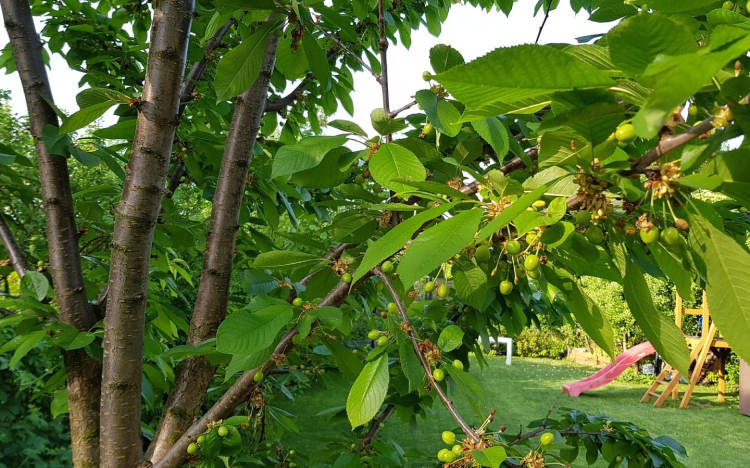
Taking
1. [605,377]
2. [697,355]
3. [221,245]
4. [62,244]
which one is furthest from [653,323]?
[605,377]

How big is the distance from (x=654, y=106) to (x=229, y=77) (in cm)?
114

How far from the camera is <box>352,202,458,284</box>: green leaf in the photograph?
0.67m

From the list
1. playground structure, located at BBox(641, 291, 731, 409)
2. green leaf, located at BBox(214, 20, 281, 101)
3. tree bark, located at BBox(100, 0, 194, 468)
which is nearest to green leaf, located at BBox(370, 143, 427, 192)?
green leaf, located at BBox(214, 20, 281, 101)

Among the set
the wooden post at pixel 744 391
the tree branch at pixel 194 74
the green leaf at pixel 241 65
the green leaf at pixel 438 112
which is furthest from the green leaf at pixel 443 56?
the wooden post at pixel 744 391

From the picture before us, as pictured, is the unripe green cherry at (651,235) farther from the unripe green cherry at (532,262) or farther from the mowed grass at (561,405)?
the mowed grass at (561,405)

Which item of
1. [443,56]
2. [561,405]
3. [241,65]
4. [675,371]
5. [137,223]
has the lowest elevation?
[561,405]

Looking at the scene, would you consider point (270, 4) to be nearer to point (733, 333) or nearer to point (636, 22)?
point (636, 22)

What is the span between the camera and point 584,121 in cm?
59

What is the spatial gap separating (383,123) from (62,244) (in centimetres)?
125

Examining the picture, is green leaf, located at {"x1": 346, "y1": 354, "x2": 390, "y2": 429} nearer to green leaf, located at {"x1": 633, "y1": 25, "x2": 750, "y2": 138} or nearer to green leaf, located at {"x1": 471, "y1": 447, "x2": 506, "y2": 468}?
green leaf, located at {"x1": 471, "y1": 447, "x2": 506, "y2": 468}

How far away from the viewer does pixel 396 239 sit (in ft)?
2.28

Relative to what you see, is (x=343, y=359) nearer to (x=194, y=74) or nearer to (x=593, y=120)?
(x=593, y=120)

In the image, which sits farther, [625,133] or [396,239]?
[396,239]

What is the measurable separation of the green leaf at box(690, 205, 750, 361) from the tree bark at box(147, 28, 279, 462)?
1532 mm
